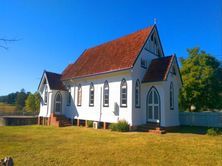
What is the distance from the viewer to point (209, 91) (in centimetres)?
2430

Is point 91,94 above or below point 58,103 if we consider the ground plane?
above

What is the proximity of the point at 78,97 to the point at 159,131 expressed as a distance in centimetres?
1152

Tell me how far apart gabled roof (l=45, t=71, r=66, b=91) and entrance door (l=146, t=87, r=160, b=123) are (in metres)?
12.2

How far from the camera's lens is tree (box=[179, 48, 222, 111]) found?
964 inches

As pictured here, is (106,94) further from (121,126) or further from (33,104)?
(33,104)

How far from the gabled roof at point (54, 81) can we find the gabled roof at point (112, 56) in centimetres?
80

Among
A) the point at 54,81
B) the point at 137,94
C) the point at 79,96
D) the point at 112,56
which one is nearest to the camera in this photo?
the point at 137,94

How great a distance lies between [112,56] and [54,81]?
9204 mm

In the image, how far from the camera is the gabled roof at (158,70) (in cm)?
1670

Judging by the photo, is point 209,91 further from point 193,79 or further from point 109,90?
point 109,90

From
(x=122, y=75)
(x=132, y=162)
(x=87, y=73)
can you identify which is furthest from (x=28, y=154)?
(x=87, y=73)

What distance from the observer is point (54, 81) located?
2484 centimetres

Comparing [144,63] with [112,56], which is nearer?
[144,63]

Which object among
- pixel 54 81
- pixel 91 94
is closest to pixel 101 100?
pixel 91 94
